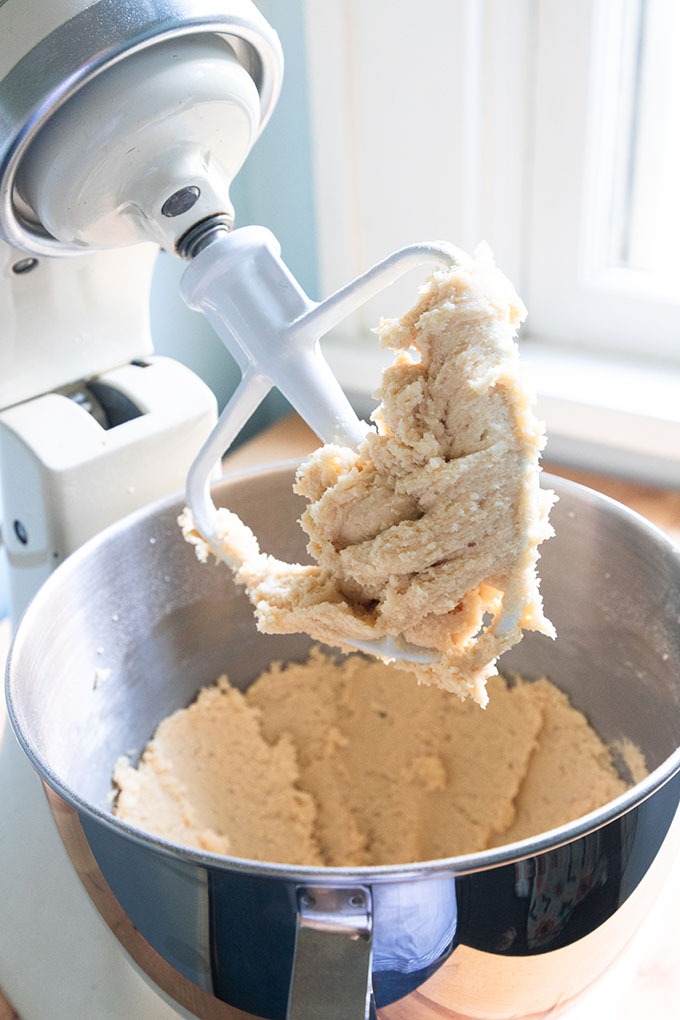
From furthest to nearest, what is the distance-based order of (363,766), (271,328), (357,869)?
(363,766)
(271,328)
(357,869)

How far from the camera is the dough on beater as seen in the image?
1.51 ft

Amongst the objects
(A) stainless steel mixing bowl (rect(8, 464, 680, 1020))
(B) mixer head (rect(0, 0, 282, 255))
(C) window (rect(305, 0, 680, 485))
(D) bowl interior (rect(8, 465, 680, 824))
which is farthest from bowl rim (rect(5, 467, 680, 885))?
(C) window (rect(305, 0, 680, 485))

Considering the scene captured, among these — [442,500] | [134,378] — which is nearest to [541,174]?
[134,378]

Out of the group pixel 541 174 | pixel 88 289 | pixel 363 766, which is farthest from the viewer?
pixel 541 174

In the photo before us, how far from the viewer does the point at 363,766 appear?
771 millimetres

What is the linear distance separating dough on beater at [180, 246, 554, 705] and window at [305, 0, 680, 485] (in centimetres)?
44

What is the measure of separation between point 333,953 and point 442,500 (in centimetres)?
19

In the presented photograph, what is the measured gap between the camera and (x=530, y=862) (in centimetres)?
41

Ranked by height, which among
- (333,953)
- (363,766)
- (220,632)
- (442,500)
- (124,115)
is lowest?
(363,766)

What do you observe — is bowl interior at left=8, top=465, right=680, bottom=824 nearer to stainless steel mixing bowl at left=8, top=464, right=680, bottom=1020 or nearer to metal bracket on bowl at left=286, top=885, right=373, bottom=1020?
stainless steel mixing bowl at left=8, top=464, right=680, bottom=1020

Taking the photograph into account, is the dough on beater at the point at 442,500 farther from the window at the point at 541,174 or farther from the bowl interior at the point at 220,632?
the window at the point at 541,174

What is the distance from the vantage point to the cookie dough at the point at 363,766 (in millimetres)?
702

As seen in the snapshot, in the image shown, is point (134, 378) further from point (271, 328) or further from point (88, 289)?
point (271, 328)

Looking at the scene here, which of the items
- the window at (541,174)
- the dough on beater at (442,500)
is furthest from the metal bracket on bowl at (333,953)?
the window at (541,174)
